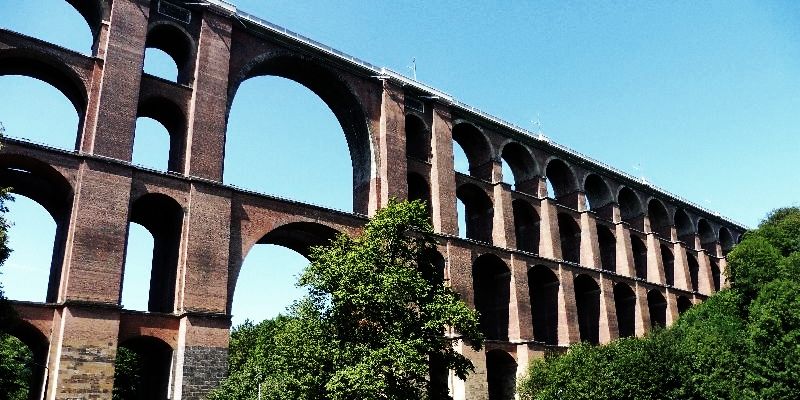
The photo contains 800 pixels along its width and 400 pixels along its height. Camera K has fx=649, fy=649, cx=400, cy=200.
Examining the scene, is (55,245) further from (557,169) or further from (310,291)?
(557,169)

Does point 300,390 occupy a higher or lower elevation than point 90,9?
lower

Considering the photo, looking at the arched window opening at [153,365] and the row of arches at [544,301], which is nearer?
the arched window opening at [153,365]

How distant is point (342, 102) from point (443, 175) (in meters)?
6.70

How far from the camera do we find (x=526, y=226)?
137 ft

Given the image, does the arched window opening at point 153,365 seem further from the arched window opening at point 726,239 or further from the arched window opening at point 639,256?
the arched window opening at point 726,239

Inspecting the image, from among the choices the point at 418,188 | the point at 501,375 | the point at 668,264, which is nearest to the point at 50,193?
the point at 418,188

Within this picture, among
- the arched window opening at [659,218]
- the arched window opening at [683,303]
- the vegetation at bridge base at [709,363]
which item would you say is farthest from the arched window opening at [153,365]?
the arched window opening at [683,303]

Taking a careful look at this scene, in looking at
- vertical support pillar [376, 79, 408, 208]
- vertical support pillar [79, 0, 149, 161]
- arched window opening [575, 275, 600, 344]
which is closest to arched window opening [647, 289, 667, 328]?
arched window opening [575, 275, 600, 344]

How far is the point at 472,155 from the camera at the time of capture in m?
40.0

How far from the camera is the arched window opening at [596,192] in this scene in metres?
46.7

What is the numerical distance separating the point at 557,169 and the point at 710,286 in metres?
19.8

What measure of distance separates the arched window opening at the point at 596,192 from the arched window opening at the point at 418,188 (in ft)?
51.6

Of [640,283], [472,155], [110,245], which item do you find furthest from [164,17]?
[640,283]

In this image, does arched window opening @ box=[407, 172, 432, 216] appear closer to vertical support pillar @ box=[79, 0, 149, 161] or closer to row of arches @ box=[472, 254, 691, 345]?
row of arches @ box=[472, 254, 691, 345]
